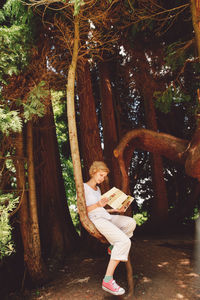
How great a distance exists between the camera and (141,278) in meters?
4.97

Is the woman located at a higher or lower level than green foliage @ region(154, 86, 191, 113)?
lower

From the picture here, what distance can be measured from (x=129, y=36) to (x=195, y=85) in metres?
2.80

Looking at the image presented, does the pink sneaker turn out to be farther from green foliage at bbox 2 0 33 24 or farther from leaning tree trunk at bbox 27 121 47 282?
green foliage at bbox 2 0 33 24

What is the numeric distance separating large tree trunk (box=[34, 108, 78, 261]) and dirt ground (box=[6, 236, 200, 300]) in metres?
0.77

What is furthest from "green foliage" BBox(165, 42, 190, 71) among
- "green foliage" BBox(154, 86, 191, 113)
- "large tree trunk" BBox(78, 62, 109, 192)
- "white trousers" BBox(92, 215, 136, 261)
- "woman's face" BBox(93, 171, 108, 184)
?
"white trousers" BBox(92, 215, 136, 261)

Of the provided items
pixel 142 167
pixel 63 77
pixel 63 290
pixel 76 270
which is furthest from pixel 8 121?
pixel 142 167

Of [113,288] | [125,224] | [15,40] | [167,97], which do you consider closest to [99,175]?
[125,224]

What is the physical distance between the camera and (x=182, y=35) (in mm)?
7016

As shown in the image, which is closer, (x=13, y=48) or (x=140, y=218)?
(x=13, y=48)

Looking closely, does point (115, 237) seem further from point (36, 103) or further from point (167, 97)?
point (167, 97)

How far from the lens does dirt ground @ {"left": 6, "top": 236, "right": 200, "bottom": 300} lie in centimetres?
449

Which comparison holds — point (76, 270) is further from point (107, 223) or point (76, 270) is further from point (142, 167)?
point (142, 167)

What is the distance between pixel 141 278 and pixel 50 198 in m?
3.56

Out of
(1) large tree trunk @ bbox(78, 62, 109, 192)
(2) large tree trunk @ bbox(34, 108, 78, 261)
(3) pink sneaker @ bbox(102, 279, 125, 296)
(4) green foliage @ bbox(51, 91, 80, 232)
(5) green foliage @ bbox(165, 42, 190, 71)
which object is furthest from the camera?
(4) green foliage @ bbox(51, 91, 80, 232)
